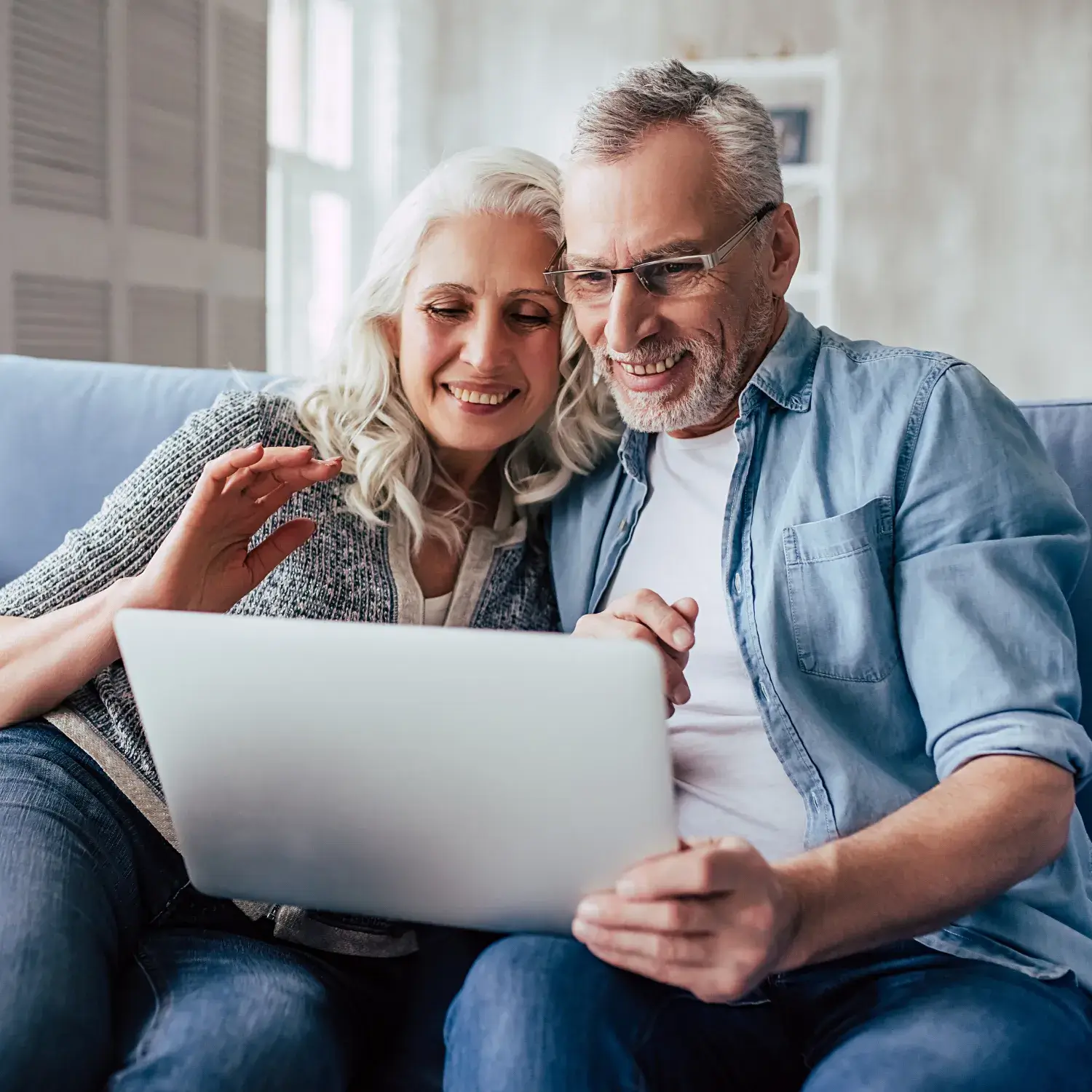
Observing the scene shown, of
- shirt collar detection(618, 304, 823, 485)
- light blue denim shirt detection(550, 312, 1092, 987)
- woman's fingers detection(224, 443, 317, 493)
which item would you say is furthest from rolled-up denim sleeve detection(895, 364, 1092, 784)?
woman's fingers detection(224, 443, 317, 493)

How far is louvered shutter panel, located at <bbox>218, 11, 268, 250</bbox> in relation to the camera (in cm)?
353

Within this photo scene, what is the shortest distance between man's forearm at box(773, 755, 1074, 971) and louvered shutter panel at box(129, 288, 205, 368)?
2.56 metres

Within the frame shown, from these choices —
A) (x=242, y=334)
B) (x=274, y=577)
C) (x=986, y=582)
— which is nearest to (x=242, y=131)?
(x=242, y=334)

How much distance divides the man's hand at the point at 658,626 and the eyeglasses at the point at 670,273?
0.37 m

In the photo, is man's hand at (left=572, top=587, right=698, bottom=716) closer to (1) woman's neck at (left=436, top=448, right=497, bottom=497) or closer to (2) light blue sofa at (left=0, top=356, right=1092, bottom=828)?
(1) woman's neck at (left=436, top=448, right=497, bottom=497)

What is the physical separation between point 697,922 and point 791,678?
0.40 m

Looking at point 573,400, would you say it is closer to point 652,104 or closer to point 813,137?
point 652,104

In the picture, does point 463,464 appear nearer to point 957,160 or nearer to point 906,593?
point 906,593

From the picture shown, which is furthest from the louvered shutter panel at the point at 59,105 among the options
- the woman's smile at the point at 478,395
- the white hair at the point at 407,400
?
the woman's smile at the point at 478,395

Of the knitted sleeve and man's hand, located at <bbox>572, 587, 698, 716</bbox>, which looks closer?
man's hand, located at <bbox>572, 587, 698, 716</bbox>

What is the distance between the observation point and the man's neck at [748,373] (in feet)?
4.54

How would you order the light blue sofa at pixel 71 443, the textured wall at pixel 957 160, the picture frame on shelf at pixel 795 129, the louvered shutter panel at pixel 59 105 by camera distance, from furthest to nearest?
the picture frame on shelf at pixel 795 129 → the textured wall at pixel 957 160 → the louvered shutter panel at pixel 59 105 → the light blue sofa at pixel 71 443

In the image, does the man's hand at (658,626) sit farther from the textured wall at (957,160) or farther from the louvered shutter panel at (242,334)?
the textured wall at (957,160)

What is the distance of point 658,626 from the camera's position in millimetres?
1082
